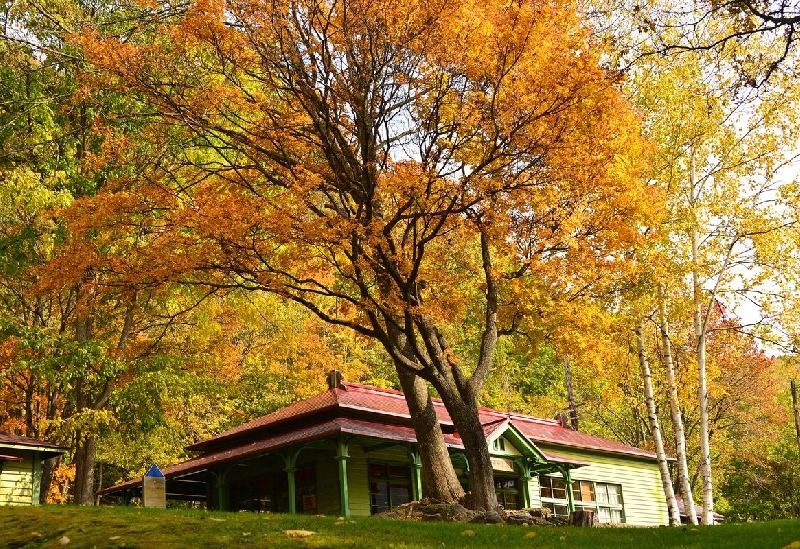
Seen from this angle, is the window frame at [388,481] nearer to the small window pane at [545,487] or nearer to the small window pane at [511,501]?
the small window pane at [511,501]

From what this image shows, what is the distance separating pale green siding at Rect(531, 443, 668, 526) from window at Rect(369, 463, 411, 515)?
7430mm

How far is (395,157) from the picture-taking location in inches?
612

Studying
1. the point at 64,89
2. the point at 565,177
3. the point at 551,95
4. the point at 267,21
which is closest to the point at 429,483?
the point at 565,177

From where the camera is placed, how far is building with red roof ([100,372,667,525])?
20328mm

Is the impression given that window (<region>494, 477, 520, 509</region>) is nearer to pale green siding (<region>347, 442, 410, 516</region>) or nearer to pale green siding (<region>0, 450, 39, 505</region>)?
pale green siding (<region>347, 442, 410, 516</region>)

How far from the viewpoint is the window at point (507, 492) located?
26.8m

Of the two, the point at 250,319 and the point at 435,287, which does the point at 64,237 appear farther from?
the point at 435,287

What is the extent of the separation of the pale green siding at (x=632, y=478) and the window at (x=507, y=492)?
217cm

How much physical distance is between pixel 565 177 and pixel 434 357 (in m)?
4.54

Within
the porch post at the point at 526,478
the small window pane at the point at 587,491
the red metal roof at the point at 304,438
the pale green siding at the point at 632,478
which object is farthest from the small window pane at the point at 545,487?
the red metal roof at the point at 304,438

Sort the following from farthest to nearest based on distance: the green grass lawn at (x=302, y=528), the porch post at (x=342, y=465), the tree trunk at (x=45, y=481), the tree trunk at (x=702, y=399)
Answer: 1. the tree trunk at (x=45, y=481)
2. the tree trunk at (x=702, y=399)
3. the porch post at (x=342, y=465)
4. the green grass lawn at (x=302, y=528)

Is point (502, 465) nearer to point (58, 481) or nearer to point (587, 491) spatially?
point (587, 491)

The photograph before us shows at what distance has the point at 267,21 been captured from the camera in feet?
46.4

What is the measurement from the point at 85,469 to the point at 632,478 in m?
20.8
